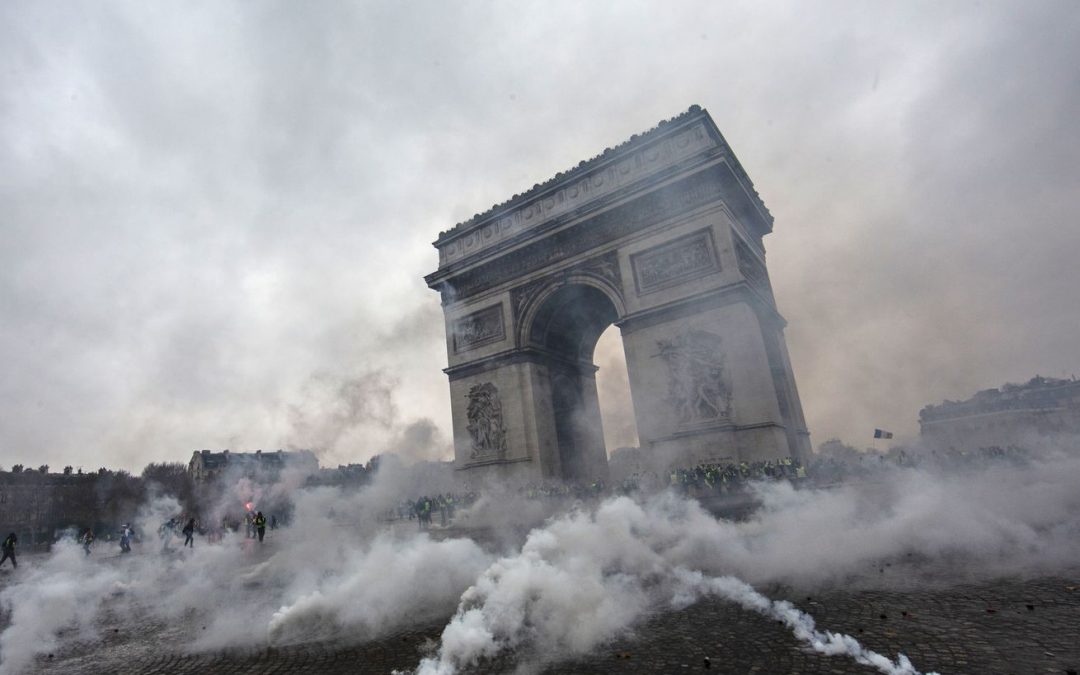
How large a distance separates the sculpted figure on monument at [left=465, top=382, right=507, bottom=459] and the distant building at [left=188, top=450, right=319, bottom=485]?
728 cm

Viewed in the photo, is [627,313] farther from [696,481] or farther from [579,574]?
[579,574]

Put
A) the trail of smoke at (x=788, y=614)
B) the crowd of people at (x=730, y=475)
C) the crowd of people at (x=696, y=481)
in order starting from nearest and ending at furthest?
the trail of smoke at (x=788, y=614) → the crowd of people at (x=730, y=475) → the crowd of people at (x=696, y=481)

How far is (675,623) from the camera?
17.9 ft

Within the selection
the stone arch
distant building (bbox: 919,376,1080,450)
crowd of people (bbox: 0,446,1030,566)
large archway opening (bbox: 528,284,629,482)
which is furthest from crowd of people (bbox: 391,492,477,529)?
distant building (bbox: 919,376,1080,450)

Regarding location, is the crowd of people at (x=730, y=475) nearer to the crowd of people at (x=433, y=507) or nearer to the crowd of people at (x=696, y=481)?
the crowd of people at (x=696, y=481)

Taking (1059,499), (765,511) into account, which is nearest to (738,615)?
(765,511)

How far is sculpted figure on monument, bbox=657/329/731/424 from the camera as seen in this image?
17547mm

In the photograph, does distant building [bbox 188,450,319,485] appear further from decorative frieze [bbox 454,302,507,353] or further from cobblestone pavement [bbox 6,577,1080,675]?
cobblestone pavement [bbox 6,577,1080,675]

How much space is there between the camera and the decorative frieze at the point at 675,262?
1900cm

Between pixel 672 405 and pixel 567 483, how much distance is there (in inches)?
240

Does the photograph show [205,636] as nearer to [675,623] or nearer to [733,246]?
[675,623]

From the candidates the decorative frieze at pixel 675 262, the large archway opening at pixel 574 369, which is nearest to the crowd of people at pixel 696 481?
the large archway opening at pixel 574 369

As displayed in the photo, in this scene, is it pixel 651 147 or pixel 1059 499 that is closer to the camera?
pixel 1059 499

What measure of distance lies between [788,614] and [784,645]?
0.87 m
